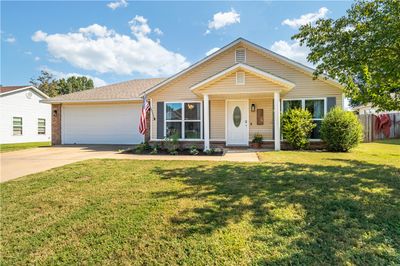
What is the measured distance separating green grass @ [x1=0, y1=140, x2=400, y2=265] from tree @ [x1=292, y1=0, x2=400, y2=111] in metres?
2.35

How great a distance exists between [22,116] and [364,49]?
2454cm

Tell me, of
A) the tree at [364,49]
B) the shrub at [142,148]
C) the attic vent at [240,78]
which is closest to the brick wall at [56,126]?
the shrub at [142,148]

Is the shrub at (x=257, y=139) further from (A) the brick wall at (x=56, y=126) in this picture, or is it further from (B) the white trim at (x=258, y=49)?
(A) the brick wall at (x=56, y=126)

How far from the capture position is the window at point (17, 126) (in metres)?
19.9

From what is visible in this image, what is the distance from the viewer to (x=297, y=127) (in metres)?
10.8

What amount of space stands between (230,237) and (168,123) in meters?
10.3

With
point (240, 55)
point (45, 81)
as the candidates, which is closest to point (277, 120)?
point (240, 55)

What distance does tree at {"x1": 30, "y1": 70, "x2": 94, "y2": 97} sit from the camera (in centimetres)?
4744

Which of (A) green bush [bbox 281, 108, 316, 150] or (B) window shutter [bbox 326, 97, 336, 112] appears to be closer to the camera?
(A) green bush [bbox 281, 108, 316, 150]

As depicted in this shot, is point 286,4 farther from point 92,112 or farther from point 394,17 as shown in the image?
point 92,112

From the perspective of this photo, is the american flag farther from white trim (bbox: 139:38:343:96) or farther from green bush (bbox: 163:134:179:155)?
green bush (bbox: 163:134:179:155)

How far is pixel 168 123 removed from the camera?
12914 millimetres

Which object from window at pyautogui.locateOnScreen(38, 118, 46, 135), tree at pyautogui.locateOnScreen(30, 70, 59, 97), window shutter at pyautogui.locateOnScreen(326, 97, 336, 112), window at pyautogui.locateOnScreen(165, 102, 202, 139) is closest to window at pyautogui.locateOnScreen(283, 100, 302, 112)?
window shutter at pyautogui.locateOnScreen(326, 97, 336, 112)

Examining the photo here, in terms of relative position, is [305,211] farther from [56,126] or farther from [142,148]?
[56,126]
